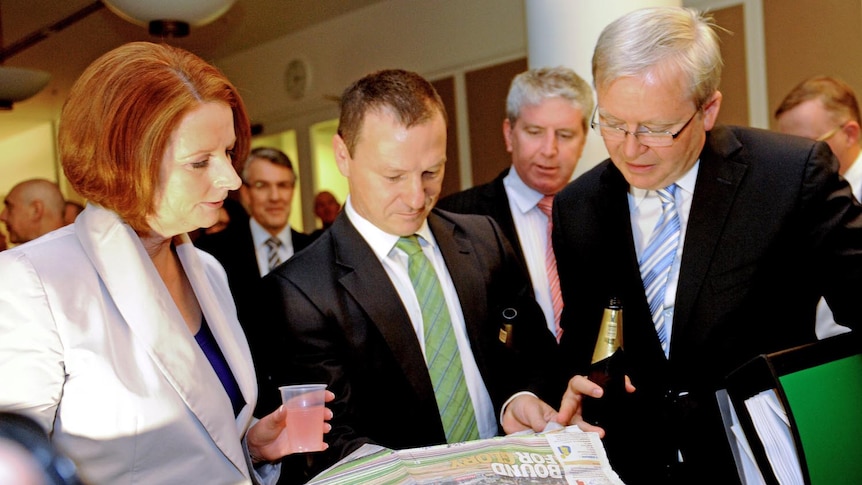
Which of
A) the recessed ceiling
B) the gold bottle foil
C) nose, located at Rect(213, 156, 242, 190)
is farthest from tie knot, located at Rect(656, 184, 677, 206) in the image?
the recessed ceiling

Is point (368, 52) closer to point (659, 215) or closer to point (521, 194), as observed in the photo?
point (521, 194)

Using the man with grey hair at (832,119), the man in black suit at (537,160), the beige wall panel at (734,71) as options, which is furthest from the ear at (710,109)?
the beige wall panel at (734,71)

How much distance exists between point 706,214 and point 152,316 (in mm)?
1185

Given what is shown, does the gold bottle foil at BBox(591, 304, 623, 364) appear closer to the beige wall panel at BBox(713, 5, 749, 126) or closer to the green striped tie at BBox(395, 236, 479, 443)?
the green striped tie at BBox(395, 236, 479, 443)

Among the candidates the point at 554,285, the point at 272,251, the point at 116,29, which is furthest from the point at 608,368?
the point at 116,29

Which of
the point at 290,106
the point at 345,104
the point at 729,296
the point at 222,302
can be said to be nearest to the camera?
the point at 729,296

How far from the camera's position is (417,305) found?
1.79 m

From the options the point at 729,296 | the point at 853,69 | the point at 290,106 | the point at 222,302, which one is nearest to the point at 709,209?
the point at 729,296

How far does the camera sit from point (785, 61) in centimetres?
504

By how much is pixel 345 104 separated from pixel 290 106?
7141mm

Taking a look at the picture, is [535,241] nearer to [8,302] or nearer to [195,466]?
[195,466]

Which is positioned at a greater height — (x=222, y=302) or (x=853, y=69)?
(x=853, y=69)

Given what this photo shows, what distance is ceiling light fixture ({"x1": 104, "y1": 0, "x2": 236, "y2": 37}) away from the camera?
3414 mm

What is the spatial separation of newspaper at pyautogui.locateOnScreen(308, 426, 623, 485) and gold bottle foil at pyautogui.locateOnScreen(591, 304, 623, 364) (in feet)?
0.69
